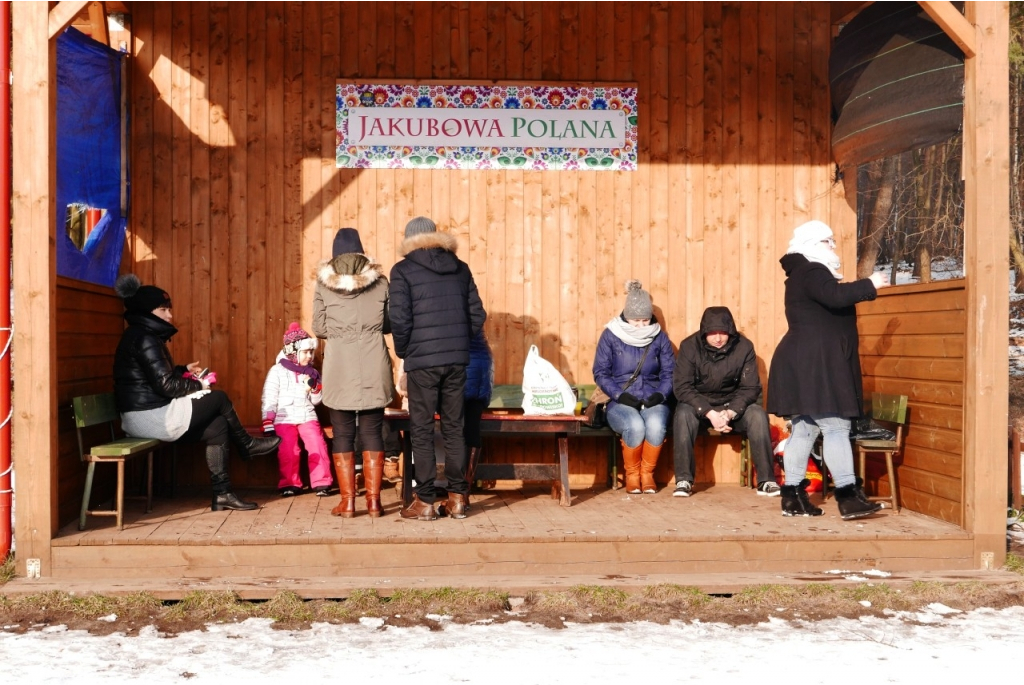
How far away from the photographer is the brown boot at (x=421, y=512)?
5.91 meters

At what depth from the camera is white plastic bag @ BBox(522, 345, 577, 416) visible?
6.64 m

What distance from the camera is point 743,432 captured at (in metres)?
7.09

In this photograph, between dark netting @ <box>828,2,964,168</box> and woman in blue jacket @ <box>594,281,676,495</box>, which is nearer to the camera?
dark netting @ <box>828,2,964,168</box>

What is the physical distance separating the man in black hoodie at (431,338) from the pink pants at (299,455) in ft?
3.84

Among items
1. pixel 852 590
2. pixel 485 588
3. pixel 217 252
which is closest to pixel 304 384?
pixel 217 252

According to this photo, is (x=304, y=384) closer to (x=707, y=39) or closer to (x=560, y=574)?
(x=560, y=574)

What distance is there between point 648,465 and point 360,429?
199 centimetres

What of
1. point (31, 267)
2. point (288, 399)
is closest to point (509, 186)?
point (288, 399)

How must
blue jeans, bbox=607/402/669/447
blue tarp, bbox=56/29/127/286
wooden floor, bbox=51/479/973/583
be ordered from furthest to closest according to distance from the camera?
blue jeans, bbox=607/402/669/447
blue tarp, bbox=56/29/127/286
wooden floor, bbox=51/479/973/583

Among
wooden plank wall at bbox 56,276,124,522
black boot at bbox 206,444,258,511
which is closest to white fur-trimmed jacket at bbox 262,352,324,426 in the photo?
black boot at bbox 206,444,258,511

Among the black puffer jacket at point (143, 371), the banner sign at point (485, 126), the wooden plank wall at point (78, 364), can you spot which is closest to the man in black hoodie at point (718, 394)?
→ the banner sign at point (485, 126)

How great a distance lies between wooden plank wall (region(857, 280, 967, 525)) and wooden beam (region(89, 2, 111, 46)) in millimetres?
5153

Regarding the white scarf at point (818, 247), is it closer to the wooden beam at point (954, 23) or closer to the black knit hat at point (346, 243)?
the wooden beam at point (954, 23)

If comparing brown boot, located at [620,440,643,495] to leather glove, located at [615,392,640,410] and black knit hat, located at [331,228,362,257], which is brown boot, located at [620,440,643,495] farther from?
black knit hat, located at [331,228,362,257]
